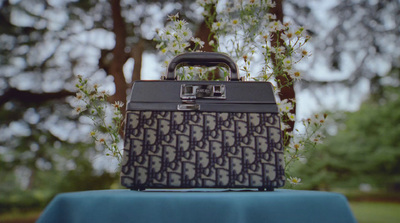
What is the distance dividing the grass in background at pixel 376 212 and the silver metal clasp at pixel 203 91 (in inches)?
466

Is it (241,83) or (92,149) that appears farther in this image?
(92,149)

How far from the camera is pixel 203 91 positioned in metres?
0.64

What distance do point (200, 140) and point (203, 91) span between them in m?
0.10

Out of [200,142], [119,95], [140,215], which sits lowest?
[140,215]

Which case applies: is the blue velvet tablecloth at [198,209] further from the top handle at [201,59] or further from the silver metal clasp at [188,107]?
the top handle at [201,59]

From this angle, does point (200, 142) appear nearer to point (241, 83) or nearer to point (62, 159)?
point (241, 83)

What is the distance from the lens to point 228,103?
2.05ft

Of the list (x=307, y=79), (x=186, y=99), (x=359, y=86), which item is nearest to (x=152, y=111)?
(x=186, y=99)

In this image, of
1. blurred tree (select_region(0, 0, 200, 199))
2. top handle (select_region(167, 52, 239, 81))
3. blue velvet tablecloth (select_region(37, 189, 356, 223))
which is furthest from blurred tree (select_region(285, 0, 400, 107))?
blue velvet tablecloth (select_region(37, 189, 356, 223))

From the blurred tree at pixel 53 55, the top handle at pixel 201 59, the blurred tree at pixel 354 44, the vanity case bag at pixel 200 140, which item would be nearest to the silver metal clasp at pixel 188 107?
the vanity case bag at pixel 200 140

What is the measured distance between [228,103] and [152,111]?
14 cm

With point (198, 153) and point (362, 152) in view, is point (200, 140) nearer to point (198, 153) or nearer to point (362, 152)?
point (198, 153)

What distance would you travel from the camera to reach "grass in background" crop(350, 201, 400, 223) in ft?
38.5

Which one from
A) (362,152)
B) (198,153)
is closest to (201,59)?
(198,153)
